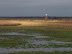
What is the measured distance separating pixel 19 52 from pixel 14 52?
1.69 feet

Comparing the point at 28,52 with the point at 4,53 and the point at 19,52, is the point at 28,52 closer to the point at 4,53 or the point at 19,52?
the point at 19,52

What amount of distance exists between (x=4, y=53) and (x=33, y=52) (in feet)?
9.74

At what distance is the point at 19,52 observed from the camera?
2033 cm

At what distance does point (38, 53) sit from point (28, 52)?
110 centimetres

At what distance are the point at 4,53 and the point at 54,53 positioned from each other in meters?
5.00

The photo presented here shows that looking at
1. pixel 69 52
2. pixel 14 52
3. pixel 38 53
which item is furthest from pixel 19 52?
pixel 69 52

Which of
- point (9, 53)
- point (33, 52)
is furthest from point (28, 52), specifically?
point (9, 53)

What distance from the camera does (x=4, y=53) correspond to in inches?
768

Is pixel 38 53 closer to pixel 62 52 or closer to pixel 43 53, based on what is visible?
pixel 43 53

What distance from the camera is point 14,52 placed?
802 inches

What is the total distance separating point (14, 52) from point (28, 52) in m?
1.44

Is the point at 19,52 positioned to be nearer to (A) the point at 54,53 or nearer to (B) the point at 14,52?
(B) the point at 14,52

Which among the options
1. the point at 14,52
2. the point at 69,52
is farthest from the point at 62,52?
the point at 14,52

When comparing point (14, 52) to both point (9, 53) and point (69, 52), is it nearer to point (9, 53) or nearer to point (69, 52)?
point (9, 53)
